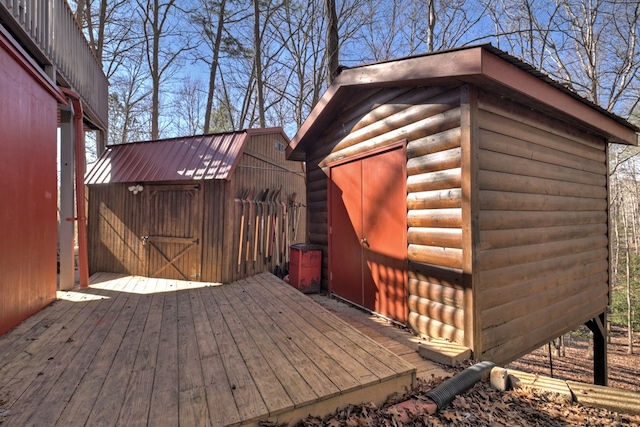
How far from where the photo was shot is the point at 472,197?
9.15ft

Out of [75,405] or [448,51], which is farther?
[448,51]

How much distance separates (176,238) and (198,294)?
168 centimetres

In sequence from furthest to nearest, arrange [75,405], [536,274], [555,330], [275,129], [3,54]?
[275,129]
[555,330]
[536,274]
[3,54]
[75,405]

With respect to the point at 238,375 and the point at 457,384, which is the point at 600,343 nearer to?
the point at 457,384

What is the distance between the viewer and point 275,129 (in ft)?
25.3

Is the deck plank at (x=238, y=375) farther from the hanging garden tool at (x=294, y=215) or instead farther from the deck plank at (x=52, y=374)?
the hanging garden tool at (x=294, y=215)

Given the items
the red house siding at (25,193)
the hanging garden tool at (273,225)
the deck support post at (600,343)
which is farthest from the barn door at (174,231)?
the deck support post at (600,343)

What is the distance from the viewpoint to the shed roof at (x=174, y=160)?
18.6ft

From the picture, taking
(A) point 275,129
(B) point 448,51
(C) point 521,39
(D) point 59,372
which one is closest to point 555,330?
(B) point 448,51

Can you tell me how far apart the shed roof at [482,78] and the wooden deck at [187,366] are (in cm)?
266

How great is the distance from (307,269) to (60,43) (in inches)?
214

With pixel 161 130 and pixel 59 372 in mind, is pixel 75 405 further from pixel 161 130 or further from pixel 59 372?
pixel 161 130

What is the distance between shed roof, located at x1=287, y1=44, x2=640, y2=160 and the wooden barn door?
0.85 metres

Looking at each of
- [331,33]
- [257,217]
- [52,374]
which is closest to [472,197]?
[52,374]
